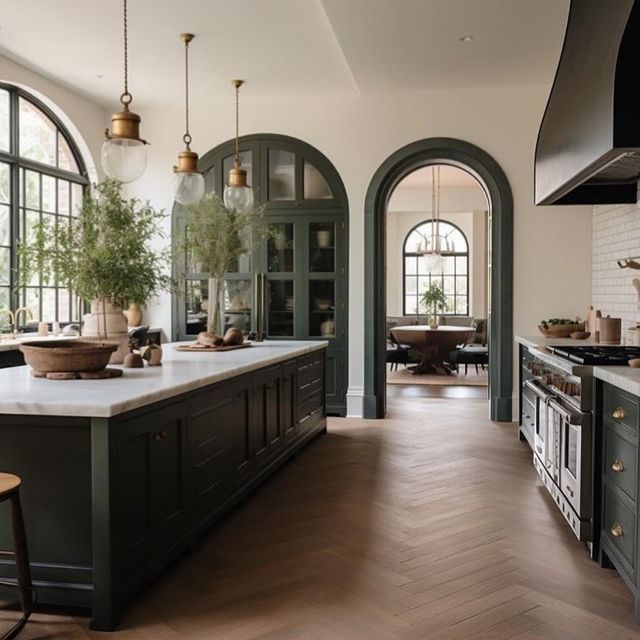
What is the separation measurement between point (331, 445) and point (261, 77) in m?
3.49

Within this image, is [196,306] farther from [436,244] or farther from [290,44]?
[436,244]

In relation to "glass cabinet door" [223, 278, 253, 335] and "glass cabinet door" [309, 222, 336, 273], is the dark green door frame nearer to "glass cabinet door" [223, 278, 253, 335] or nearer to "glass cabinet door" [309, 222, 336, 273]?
"glass cabinet door" [309, 222, 336, 273]

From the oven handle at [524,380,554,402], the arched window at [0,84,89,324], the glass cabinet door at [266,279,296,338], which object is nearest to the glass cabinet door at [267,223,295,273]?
the glass cabinet door at [266,279,296,338]

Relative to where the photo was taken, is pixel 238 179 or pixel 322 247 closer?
pixel 238 179

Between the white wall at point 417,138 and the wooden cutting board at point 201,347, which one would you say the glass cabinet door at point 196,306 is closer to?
the white wall at point 417,138

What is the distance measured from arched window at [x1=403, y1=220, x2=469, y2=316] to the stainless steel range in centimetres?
1045

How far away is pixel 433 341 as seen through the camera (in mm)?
11172

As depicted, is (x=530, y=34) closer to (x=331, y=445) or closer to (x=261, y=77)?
(x=261, y=77)

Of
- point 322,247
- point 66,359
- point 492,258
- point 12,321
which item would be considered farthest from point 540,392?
point 12,321

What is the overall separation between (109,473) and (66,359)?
0.83m

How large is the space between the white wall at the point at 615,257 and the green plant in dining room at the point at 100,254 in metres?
3.37

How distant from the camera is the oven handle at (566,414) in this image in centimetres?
340

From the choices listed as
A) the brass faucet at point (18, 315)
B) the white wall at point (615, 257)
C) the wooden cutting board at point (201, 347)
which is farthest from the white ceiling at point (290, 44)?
the wooden cutting board at point (201, 347)

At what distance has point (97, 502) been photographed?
8.56 feet
